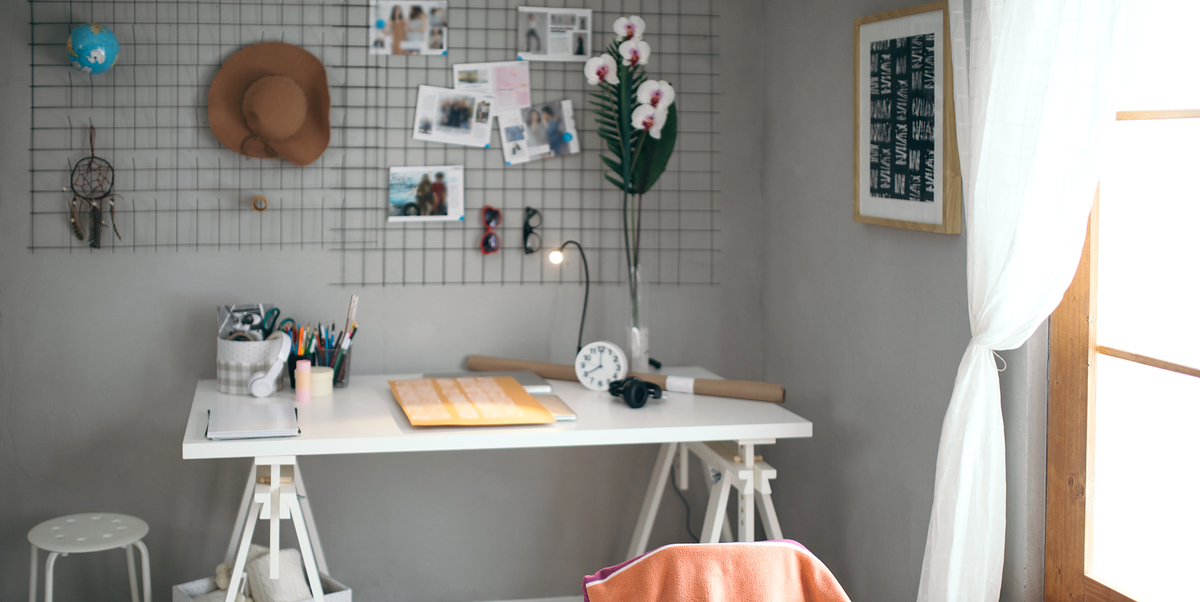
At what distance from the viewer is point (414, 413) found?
6.72 ft

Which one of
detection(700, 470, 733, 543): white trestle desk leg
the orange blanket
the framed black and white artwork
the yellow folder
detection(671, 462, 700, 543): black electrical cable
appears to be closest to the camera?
the orange blanket

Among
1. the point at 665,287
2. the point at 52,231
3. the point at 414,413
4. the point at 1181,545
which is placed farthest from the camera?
the point at 665,287

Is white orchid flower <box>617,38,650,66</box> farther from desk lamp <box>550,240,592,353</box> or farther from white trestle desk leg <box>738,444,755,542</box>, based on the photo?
white trestle desk leg <box>738,444,755,542</box>

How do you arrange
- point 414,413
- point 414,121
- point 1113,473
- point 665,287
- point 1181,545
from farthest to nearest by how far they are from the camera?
point 665,287 < point 414,121 < point 414,413 < point 1113,473 < point 1181,545

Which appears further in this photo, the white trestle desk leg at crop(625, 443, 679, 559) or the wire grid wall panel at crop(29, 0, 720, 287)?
the white trestle desk leg at crop(625, 443, 679, 559)

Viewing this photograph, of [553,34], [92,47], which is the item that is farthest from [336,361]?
[553,34]

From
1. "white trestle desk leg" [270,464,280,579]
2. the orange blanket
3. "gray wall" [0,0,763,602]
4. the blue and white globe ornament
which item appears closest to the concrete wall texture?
"gray wall" [0,0,763,602]

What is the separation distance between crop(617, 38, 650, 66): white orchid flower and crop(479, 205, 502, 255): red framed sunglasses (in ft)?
1.97

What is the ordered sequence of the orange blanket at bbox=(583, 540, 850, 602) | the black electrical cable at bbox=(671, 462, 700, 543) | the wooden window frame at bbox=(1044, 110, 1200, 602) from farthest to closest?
the black electrical cable at bbox=(671, 462, 700, 543) → the wooden window frame at bbox=(1044, 110, 1200, 602) → the orange blanket at bbox=(583, 540, 850, 602)

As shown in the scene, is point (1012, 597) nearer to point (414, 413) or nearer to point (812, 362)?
point (812, 362)

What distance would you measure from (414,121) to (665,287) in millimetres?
924

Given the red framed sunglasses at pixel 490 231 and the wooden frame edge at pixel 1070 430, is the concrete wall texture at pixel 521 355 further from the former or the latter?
the wooden frame edge at pixel 1070 430

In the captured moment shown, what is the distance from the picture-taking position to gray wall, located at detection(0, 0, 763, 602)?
2.52 m

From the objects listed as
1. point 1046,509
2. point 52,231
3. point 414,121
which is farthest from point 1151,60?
point 52,231
